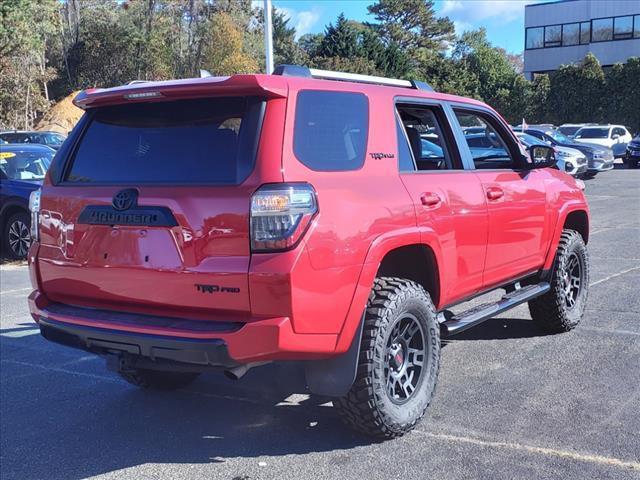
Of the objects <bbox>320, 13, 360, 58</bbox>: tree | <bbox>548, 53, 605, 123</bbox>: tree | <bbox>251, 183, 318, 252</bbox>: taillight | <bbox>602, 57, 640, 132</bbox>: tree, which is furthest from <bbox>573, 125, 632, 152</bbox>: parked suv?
<bbox>251, 183, 318, 252</bbox>: taillight

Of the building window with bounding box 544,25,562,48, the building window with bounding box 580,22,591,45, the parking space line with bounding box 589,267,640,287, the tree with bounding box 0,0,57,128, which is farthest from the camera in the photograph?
the building window with bounding box 544,25,562,48

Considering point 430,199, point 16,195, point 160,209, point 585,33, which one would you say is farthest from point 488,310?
point 585,33

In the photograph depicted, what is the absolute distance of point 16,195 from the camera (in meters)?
10.9

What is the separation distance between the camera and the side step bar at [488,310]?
14.8 feet

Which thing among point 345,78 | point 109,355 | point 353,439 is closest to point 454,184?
point 345,78

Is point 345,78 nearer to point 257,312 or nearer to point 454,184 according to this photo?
point 454,184

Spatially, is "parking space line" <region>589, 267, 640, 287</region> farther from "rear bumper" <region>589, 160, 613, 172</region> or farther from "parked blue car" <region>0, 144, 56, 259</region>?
"rear bumper" <region>589, 160, 613, 172</region>

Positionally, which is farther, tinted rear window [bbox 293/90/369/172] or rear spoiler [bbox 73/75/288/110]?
tinted rear window [bbox 293/90/369/172]

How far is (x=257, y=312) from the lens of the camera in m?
Result: 3.26

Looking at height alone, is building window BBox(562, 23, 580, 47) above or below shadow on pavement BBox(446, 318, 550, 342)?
above

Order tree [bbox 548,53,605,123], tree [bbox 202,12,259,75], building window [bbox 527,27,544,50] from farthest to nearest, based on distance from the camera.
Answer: building window [bbox 527,27,544,50] → tree [bbox 202,12,259,75] → tree [bbox 548,53,605,123]

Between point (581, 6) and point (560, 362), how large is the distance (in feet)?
160

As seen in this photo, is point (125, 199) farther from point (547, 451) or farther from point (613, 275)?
point (613, 275)

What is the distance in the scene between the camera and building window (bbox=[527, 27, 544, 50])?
2005 inches
